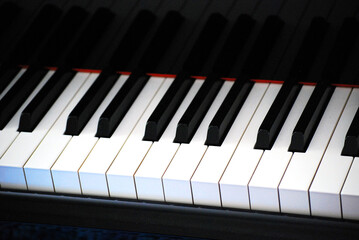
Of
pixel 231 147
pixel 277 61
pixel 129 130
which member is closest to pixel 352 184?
pixel 231 147

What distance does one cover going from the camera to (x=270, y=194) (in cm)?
188

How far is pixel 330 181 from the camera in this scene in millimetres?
1854

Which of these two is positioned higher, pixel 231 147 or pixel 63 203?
pixel 231 147

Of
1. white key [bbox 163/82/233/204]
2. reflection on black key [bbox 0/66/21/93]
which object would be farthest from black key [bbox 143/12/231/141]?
reflection on black key [bbox 0/66/21/93]

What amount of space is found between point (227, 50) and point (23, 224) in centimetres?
83

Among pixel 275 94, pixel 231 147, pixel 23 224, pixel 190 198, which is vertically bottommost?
pixel 23 224

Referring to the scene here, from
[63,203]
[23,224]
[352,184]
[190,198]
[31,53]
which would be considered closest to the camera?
[352,184]

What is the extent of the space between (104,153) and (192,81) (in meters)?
0.41

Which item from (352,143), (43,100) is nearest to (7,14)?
(43,100)

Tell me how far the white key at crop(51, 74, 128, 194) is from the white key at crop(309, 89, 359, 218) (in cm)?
66

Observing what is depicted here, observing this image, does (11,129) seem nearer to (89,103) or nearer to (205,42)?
(89,103)

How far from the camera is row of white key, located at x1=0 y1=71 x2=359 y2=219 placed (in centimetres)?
188

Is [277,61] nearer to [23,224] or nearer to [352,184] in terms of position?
[352,184]

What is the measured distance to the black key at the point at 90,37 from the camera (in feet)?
8.23
